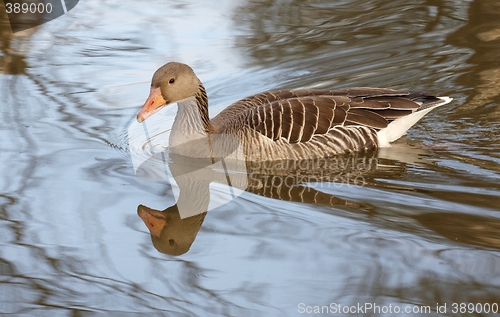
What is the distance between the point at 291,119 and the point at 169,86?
1.35m

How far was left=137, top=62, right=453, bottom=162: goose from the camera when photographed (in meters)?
7.67

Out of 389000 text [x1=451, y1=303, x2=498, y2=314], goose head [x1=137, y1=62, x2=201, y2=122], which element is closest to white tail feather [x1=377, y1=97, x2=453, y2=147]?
goose head [x1=137, y1=62, x2=201, y2=122]

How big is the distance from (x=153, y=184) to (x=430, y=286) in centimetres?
313

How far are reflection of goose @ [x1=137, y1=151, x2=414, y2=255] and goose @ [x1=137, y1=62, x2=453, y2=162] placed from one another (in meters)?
0.14

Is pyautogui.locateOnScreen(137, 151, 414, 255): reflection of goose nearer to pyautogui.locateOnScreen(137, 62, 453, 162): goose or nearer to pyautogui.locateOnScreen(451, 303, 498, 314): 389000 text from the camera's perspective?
pyautogui.locateOnScreen(137, 62, 453, 162): goose

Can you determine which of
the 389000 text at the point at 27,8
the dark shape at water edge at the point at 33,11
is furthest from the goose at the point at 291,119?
the 389000 text at the point at 27,8

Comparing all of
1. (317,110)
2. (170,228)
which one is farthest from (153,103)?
(317,110)

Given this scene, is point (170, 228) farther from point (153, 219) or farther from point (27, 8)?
point (27, 8)

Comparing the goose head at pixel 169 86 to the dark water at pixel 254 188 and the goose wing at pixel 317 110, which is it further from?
the dark water at pixel 254 188

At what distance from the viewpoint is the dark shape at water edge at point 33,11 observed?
39.8ft

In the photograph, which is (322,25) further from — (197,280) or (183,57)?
(197,280)

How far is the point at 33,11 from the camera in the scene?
12.7m

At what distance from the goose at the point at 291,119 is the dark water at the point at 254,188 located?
364 millimetres

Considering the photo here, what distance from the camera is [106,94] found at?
949 centimetres
